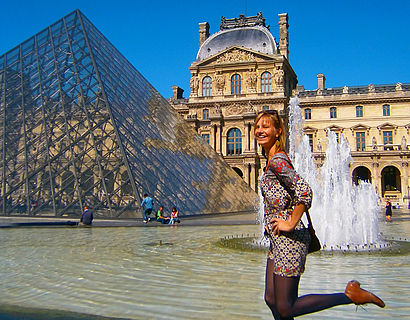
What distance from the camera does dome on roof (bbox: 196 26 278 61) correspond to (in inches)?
1661

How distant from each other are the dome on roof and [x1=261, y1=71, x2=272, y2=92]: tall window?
2.39 m

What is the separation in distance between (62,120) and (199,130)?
2597 centimetres

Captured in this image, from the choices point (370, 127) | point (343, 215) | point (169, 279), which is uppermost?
point (370, 127)

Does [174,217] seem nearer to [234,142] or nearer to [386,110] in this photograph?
[234,142]

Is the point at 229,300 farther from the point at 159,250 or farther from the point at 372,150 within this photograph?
the point at 372,150

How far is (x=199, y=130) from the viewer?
41.5 m

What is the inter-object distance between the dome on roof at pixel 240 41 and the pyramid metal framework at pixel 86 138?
2411 cm

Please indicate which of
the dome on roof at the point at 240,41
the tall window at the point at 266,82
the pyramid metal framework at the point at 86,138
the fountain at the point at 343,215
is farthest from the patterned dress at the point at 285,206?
the dome on roof at the point at 240,41

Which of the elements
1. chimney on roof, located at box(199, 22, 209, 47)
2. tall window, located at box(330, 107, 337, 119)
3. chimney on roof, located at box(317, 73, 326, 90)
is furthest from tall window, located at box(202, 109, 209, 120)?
chimney on roof, located at box(317, 73, 326, 90)

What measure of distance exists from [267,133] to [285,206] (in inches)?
19.8

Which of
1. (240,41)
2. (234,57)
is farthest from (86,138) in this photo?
(240,41)

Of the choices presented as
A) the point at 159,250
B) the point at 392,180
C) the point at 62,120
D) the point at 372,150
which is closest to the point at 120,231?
the point at 159,250

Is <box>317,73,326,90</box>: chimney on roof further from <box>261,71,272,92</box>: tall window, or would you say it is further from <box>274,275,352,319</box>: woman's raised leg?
<box>274,275,352,319</box>: woman's raised leg

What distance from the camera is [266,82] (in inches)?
1614
